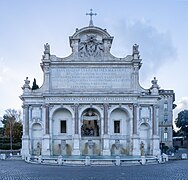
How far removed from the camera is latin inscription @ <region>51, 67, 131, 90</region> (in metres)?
52.1

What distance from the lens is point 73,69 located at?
52281 mm

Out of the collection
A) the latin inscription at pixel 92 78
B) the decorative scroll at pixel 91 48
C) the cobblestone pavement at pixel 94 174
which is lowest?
the cobblestone pavement at pixel 94 174

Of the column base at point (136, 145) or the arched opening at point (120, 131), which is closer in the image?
the column base at point (136, 145)

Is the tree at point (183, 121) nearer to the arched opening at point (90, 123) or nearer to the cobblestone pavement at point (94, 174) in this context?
the arched opening at point (90, 123)

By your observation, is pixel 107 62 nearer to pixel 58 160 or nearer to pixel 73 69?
pixel 73 69

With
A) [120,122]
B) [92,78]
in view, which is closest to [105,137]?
[120,122]

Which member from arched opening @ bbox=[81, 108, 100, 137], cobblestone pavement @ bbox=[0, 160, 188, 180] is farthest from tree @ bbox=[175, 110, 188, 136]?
cobblestone pavement @ bbox=[0, 160, 188, 180]

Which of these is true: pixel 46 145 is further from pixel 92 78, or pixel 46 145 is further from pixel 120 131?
pixel 92 78

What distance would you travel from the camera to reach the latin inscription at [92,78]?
52.1 metres

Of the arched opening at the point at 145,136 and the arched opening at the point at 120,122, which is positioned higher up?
the arched opening at the point at 120,122

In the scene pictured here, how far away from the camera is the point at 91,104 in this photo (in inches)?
1989

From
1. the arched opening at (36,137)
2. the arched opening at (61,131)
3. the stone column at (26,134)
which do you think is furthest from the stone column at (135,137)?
the stone column at (26,134)

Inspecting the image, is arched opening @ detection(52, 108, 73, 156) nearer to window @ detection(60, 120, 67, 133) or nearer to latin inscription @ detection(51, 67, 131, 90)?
window @ detection(60, 120, 67, 133)

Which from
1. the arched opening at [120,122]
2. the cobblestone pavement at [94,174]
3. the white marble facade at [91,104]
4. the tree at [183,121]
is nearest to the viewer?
the cobblestone pavement at [94,174]
